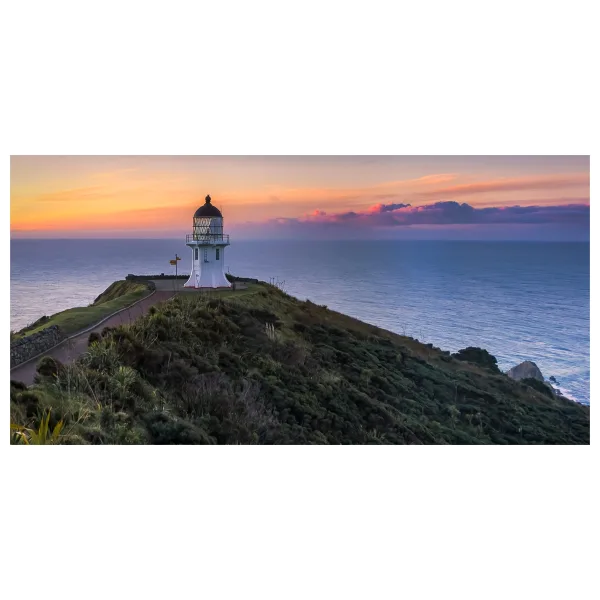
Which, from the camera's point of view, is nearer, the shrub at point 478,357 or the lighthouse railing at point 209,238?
the shrub at point 478,357

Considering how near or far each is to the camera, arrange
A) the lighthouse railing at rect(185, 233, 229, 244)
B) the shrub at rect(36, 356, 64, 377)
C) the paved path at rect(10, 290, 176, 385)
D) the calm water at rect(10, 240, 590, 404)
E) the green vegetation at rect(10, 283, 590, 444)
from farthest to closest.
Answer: the lighthouse railing at rect(185, 233, 229, 244) < the calm water at rect(10, 240, 590, 404) < the paved path at rect(10, 290, 176, 385) < the shrub at rect(36, 356, 64, 377) < the green vegetation at rect(10, 283, 590, 444)

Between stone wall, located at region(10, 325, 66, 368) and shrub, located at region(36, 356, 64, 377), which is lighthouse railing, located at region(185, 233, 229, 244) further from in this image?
shrub, located at region(36, 356, 64, 377)

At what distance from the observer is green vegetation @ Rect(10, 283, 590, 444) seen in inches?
230

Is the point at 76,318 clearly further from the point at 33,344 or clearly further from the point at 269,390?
the point at 269,390

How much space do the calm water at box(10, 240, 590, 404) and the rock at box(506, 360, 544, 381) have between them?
519mm

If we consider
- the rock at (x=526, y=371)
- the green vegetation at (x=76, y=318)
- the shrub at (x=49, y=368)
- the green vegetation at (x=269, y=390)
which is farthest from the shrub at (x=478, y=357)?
the shrub at (x=49, y=368)

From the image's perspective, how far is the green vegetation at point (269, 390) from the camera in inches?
230

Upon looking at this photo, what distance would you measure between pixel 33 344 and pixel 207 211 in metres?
14.7

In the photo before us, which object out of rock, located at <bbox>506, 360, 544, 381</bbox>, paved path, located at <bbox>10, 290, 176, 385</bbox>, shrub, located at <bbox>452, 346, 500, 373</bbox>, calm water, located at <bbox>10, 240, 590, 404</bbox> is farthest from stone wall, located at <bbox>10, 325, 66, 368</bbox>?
rock, located at <bbox>506, 360, 544, 381</bbox>

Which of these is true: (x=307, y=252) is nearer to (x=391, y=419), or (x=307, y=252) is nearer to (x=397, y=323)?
(x=397, y=323)

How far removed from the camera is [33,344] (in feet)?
27.6

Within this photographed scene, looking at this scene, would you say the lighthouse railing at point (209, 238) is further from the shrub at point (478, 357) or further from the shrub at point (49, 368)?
the shrub at point (49, 368)

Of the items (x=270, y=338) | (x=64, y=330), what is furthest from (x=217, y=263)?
(x=64, y=330)

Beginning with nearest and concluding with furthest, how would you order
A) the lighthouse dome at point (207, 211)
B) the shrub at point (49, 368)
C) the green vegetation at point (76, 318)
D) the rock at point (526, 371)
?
1. the shrub at point (49, 368)
2. the green vegetation at point (76, 318)
3. the rock at point (526, 371)
4. the lighthouse dome at point (207, 211)
